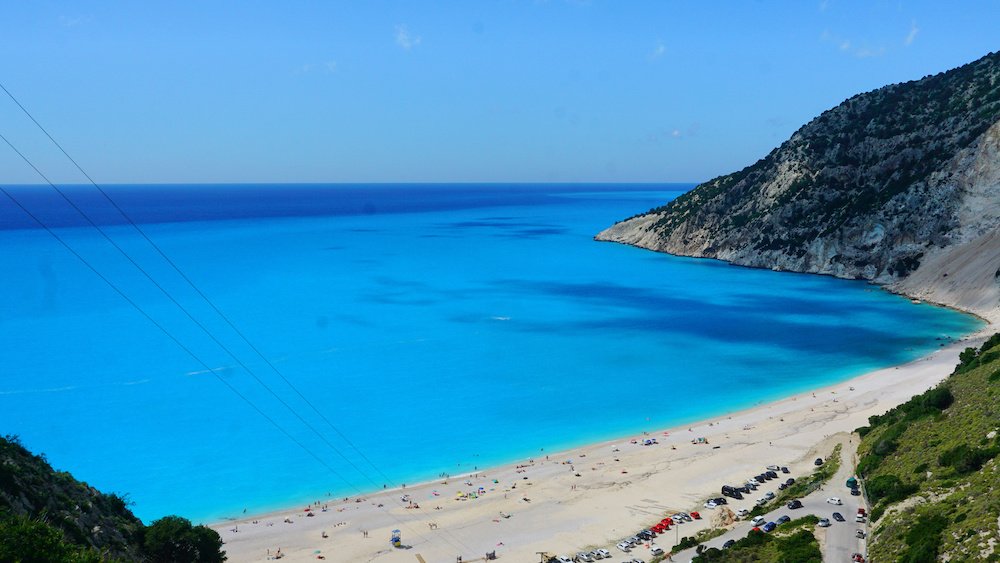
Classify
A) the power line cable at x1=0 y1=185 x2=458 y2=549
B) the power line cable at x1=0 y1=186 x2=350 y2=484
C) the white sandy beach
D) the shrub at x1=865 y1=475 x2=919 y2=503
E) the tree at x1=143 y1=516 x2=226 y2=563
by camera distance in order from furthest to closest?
the power line cable at x1=0 y1=186 x2=350 y2=484
the power line cable at x1=0 y1=185 x2=458 y2=549
the white sandy beach
the shrub at x1=865 y1=475 x2=919 y2=503
the tree at x1=143 y1=516 x2=226 y2=563

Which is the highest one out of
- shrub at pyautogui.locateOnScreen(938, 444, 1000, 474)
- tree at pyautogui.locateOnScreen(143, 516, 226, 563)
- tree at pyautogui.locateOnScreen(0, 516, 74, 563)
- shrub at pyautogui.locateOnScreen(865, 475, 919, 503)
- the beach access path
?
tree at pyautogui.locateOnScreen(0, 516, 74, 563)

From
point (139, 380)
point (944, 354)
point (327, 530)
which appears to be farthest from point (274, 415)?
point (944, 354)

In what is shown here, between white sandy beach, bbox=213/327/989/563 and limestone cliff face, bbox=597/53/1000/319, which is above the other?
limestone cliff face, bbox=597/53/1000/319

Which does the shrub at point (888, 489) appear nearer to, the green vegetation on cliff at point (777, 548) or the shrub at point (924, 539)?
the green vegetation on cliff at point (777, 548)

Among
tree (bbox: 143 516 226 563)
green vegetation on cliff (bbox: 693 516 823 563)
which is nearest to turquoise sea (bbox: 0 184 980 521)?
tree (bbox: 143 516 226 563)

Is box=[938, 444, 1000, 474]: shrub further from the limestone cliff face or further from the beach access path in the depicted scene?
the limestone cliff face

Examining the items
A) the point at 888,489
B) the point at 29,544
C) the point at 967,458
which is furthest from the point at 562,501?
the point at 29,544

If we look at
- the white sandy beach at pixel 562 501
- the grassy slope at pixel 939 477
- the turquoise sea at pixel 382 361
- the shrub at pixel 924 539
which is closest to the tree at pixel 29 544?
the white sandy beach at pixel 562 501
